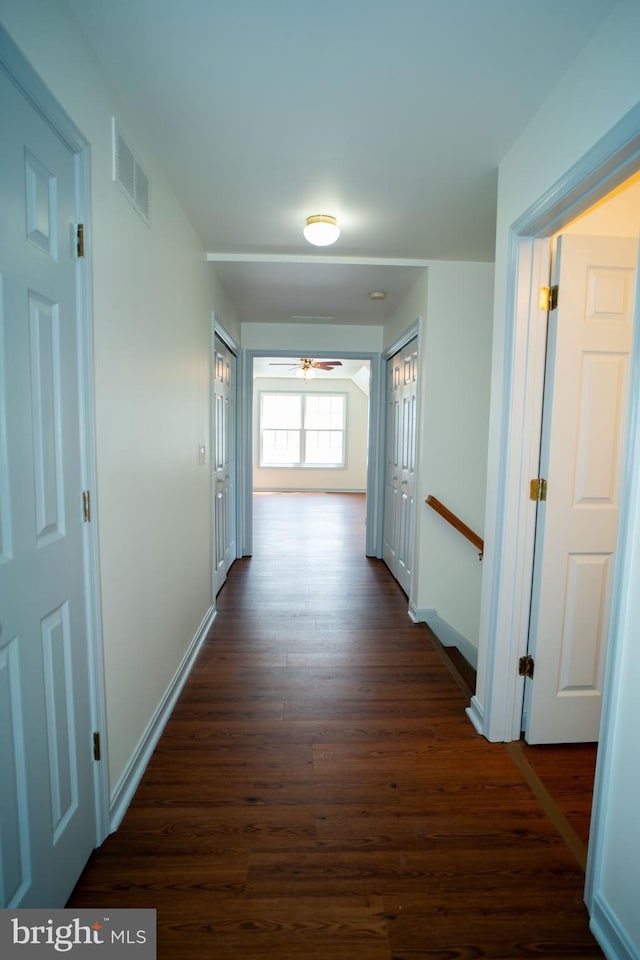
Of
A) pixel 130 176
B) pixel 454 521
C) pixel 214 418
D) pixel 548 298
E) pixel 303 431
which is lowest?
pixel 454 521

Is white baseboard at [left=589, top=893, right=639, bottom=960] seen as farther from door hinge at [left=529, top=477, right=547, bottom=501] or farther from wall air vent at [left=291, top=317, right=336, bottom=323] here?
wall air vent at [left=291, top=317, right=336, bottom=323]

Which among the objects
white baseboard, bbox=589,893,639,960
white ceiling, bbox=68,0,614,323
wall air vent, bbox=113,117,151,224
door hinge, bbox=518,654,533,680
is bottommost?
white baseboard, bbox=589,893,639,960

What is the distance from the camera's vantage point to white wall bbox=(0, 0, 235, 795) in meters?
1.37

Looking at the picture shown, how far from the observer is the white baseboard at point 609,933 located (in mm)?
1179

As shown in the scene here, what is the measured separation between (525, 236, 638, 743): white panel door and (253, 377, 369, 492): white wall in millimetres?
8185

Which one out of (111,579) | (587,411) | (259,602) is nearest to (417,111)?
(587,411)

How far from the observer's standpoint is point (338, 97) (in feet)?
5.32

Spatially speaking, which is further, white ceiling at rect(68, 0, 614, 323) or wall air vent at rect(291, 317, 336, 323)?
wall air vent at rect(291, 317, 336, 323)

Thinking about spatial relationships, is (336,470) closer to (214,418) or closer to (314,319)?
(314,319)

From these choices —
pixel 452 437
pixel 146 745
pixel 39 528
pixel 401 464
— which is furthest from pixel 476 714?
pixel 401 464

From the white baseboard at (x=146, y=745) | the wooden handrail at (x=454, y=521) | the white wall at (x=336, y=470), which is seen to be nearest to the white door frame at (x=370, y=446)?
the wooden handrail at (x=454, y=521)

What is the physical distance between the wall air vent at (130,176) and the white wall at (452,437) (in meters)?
Answer: 1.98

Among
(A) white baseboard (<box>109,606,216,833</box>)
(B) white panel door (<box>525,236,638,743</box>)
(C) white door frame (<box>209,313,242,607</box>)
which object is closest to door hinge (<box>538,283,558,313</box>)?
(B) white panel door (<box>525,236,638,743</box>)

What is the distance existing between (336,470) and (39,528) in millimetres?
9255
